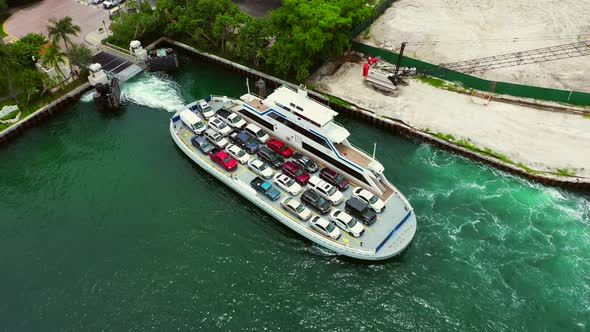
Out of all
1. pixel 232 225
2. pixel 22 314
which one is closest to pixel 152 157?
pixel 232 225

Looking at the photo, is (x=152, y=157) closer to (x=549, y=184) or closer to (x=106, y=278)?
(x=106, y=278)

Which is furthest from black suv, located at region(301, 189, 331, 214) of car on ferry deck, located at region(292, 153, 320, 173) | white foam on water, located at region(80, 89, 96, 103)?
white foam on water, located at region(80, 89, 96, 103)

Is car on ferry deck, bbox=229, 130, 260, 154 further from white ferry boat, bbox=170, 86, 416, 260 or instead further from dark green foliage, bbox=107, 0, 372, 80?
dark green foliage, bbox=107, 0, 372, 80

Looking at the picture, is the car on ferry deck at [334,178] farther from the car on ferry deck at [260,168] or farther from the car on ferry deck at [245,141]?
the car on ferry deck at [245,141]

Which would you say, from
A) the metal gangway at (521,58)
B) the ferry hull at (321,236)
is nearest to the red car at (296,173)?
the ferry hull at (321,236)

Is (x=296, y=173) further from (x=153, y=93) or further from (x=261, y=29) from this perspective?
(x=153, y=93)

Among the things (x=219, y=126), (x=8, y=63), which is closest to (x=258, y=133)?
(x=219, y=126)

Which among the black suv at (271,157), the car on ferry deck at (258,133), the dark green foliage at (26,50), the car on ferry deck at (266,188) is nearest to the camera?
the car on ferry deck at (266,188)
